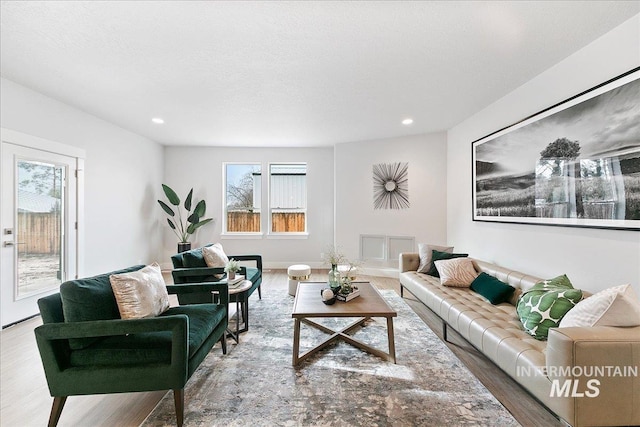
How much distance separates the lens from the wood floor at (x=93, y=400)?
177cm

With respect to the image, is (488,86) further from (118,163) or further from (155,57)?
(118,163)

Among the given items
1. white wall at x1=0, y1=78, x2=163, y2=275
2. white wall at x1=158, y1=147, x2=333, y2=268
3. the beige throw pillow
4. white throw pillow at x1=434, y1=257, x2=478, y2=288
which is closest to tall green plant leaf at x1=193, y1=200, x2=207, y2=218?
white wall at x1=158, y1=147, x2=333, y2=268

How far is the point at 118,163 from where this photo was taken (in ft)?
15.8

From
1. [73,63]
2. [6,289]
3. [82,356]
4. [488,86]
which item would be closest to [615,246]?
[488,86]

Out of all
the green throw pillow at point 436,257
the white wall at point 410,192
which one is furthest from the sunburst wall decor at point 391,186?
the green throw pillow at point 436,257

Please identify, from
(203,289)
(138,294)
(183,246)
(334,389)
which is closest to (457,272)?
(334,389)

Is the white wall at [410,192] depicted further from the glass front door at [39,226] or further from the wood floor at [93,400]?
the glass front door at [39,226]

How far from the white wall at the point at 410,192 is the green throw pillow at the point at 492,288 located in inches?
82.0

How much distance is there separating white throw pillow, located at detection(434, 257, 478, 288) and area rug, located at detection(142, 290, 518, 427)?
76 centimetres

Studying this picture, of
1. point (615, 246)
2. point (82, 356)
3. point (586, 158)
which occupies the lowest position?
point (82, 356)

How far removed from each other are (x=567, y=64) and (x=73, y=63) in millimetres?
4628

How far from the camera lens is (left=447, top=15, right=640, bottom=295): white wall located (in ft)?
6.98

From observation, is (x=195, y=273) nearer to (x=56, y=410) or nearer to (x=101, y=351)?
(x=101, y=351)

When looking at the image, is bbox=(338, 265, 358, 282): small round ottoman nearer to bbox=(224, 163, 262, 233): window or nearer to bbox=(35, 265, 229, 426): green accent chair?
bbox=(35, 265, 229, 426): green accent chair
